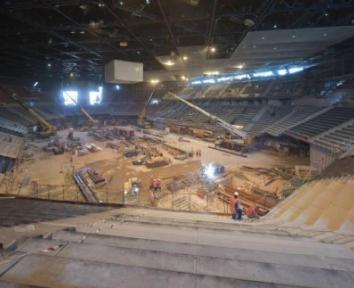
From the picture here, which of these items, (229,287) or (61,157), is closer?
(229,287)

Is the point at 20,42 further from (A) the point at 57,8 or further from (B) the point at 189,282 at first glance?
(B) the point at 189,282

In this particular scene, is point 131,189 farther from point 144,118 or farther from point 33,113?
point 144,118

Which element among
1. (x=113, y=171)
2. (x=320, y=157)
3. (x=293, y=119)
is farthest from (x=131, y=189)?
(x=293, y=119)

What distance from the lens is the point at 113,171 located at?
1727 cm

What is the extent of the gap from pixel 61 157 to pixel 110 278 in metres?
21.1

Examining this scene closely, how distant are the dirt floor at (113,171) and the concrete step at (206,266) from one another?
8.67 metres

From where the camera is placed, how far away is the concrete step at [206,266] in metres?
2.55

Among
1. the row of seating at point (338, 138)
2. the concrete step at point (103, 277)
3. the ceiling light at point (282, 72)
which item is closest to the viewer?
the concrete step at point (103, 277)

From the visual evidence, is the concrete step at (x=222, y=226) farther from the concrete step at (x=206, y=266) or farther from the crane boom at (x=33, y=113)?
the crane boom at (x=33, y=113)

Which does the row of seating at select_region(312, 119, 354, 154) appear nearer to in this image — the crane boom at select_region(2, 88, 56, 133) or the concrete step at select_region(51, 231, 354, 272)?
the concrete step at select_region(51, 231, 354, 272)

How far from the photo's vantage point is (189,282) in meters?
2.26

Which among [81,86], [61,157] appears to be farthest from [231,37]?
[81,86]

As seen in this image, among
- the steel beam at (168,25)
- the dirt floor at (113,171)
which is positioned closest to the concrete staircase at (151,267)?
the dirt floor at (113,171)

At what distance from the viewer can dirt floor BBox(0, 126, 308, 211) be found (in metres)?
12.8
